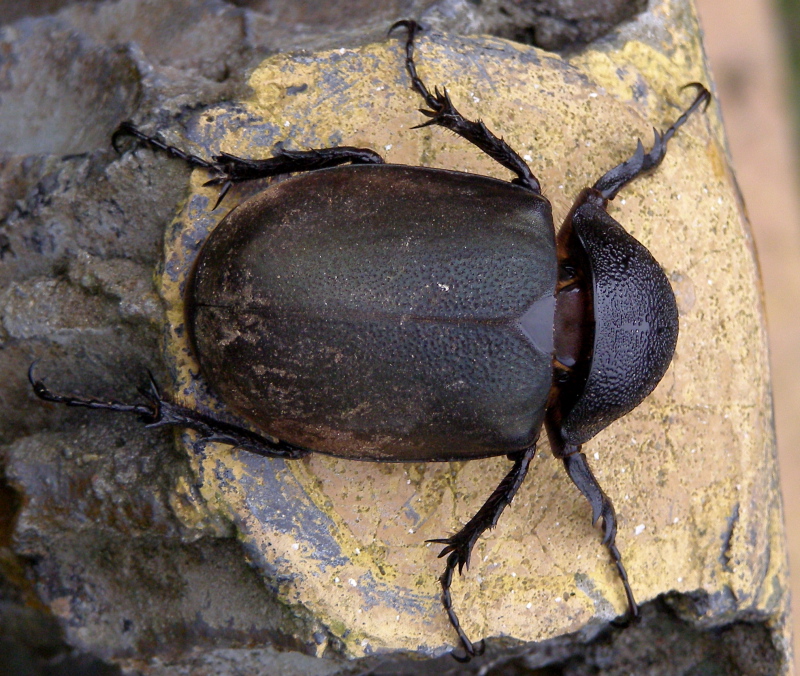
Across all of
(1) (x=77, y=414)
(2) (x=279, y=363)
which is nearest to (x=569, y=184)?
(2) (x=279, y=363)

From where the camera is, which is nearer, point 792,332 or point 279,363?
point 279,363

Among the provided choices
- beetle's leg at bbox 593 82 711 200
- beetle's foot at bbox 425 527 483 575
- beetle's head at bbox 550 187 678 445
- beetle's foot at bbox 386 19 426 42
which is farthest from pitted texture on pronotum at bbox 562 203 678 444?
beetle's foot at bbox 386 19 426 42

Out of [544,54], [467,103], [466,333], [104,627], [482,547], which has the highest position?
[544,54]

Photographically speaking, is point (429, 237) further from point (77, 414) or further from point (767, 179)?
point (767, 179)

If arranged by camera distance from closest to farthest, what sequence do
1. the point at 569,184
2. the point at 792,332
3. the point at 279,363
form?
the point at 279,363, the point at 569,184, the point at 792,332

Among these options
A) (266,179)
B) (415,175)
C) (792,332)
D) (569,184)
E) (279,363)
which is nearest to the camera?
(279,363)

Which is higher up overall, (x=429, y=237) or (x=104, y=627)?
(x=429, y=237)

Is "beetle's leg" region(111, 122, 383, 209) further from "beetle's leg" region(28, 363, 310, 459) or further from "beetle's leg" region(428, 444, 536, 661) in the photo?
"beetle's leg" region(428, 444, 536, 661)
